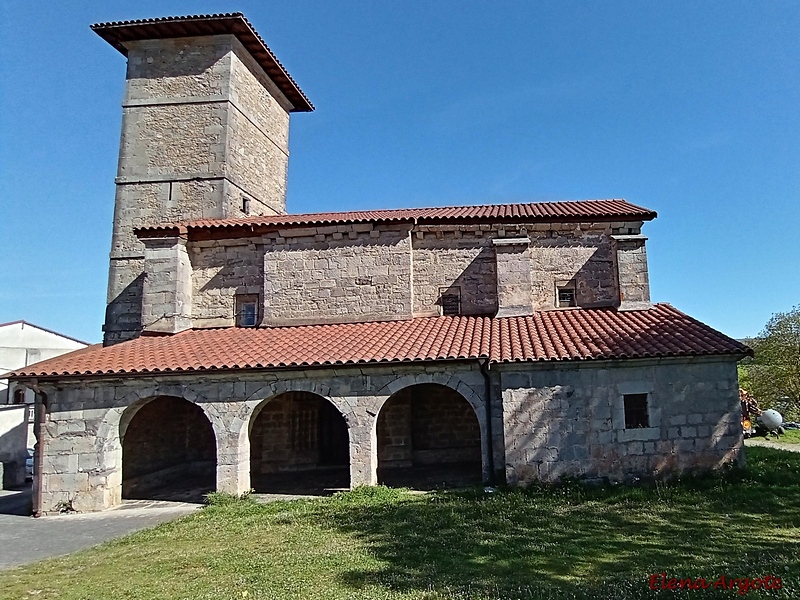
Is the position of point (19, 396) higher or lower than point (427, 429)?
higher

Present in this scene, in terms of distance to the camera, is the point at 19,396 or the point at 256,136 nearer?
the point at 256,136

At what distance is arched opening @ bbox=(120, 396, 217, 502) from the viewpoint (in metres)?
12.3

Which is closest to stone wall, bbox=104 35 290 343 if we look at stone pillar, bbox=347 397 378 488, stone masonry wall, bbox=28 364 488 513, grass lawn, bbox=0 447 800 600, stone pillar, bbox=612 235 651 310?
stone masonry wall, bbox=28 364 488 513

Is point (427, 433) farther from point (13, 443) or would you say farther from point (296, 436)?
point (13, 443)

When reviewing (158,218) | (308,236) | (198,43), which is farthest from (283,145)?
(308,236)

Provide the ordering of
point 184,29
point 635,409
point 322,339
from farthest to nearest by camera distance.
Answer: point 184,29 → point 322,339 → point 635,409

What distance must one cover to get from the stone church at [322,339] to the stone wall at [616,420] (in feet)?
0.12

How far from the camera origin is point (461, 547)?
6.96m

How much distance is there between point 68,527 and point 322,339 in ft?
A: 19.4

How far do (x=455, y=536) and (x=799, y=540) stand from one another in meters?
4.33

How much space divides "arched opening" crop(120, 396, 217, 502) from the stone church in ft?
0.21

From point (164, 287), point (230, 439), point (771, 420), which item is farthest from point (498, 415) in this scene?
point (771, 420)

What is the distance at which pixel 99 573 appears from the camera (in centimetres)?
666

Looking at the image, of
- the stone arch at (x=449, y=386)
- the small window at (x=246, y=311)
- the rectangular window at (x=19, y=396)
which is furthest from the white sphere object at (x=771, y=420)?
the rectangular window at (x=19, y=396)
